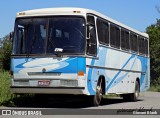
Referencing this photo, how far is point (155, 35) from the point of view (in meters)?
57.1

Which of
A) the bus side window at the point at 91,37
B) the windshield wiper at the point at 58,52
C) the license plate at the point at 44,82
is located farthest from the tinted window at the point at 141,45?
the license plate at the point at 44,82

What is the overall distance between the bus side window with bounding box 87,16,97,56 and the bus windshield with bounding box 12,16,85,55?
284 mm

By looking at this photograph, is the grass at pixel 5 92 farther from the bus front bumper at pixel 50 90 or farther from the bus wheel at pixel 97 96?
the bus wheel at pixel 97 96

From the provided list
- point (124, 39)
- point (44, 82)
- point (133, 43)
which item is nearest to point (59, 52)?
point (44, 82)

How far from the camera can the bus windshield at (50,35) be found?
1600 centimetres

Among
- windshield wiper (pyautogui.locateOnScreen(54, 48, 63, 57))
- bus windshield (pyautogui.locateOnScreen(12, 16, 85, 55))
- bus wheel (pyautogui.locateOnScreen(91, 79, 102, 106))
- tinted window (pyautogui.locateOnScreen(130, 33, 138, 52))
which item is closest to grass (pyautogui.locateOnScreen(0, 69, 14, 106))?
bus windshield (pyautogui.locateOnScreen(12, 16, 85, 55))

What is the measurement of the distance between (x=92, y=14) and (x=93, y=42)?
1028 mm

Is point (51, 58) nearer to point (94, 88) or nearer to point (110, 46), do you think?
point (94, 88)

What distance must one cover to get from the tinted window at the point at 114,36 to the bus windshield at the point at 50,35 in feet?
11.2

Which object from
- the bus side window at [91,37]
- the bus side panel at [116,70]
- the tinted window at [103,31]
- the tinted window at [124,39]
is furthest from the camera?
the tinted window at [124,39]

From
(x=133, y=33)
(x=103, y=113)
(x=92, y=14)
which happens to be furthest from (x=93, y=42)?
(x=133, y=33)

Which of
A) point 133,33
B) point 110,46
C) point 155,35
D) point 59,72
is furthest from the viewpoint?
point 155,35

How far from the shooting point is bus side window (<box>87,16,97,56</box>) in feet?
53.4

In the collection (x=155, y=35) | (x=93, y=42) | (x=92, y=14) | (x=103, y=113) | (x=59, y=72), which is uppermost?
(x=155, y=35)
